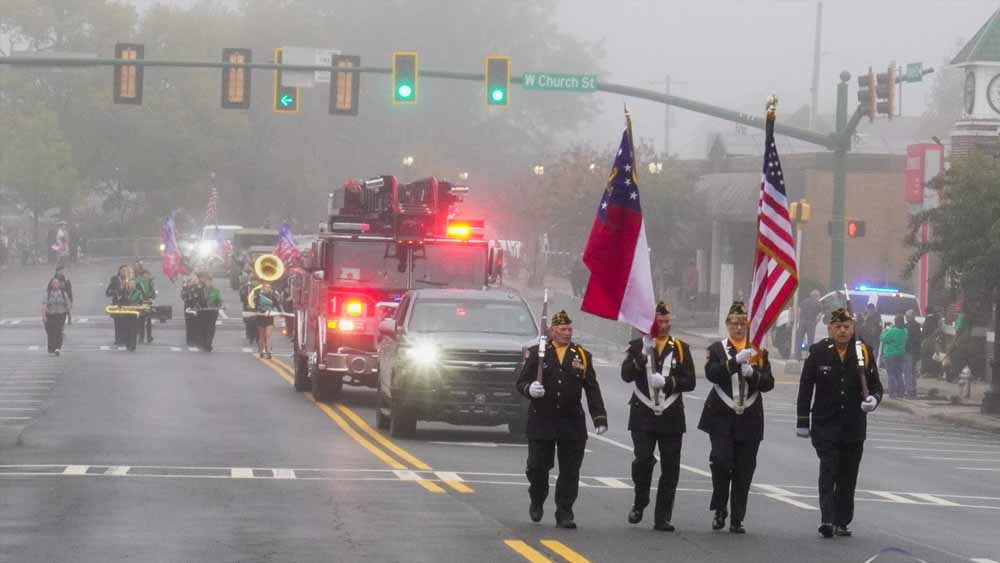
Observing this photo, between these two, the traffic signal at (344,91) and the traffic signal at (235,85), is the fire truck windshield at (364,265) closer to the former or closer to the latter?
the traffic signal at (344,91)

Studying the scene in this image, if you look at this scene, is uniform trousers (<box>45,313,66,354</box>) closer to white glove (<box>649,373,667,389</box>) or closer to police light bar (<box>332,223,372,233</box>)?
police light bar (<box>332,223,372,233</box>)

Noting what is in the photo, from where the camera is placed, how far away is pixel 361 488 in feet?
60.8

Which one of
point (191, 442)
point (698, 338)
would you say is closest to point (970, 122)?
point (698, 338)

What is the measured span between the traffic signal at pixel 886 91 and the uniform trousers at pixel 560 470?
23.9 metres

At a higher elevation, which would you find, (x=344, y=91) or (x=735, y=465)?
(x=344, y=91)

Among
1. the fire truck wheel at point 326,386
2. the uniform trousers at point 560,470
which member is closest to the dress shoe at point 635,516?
the uniform trousers at point 560,470

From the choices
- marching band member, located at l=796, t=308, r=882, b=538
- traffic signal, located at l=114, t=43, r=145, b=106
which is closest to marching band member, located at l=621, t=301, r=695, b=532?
marching band member, located at l=796, t=308, r=882, b=538

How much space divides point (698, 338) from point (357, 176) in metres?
69.3

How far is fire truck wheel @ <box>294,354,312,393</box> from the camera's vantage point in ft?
106

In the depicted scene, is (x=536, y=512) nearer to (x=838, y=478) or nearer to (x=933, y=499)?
(x=838, y=478)

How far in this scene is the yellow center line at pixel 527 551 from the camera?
1383cm

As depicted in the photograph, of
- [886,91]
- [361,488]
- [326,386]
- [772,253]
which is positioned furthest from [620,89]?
[772,253]

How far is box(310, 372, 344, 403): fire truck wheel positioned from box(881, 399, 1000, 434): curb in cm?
1067

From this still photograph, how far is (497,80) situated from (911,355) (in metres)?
10.1
